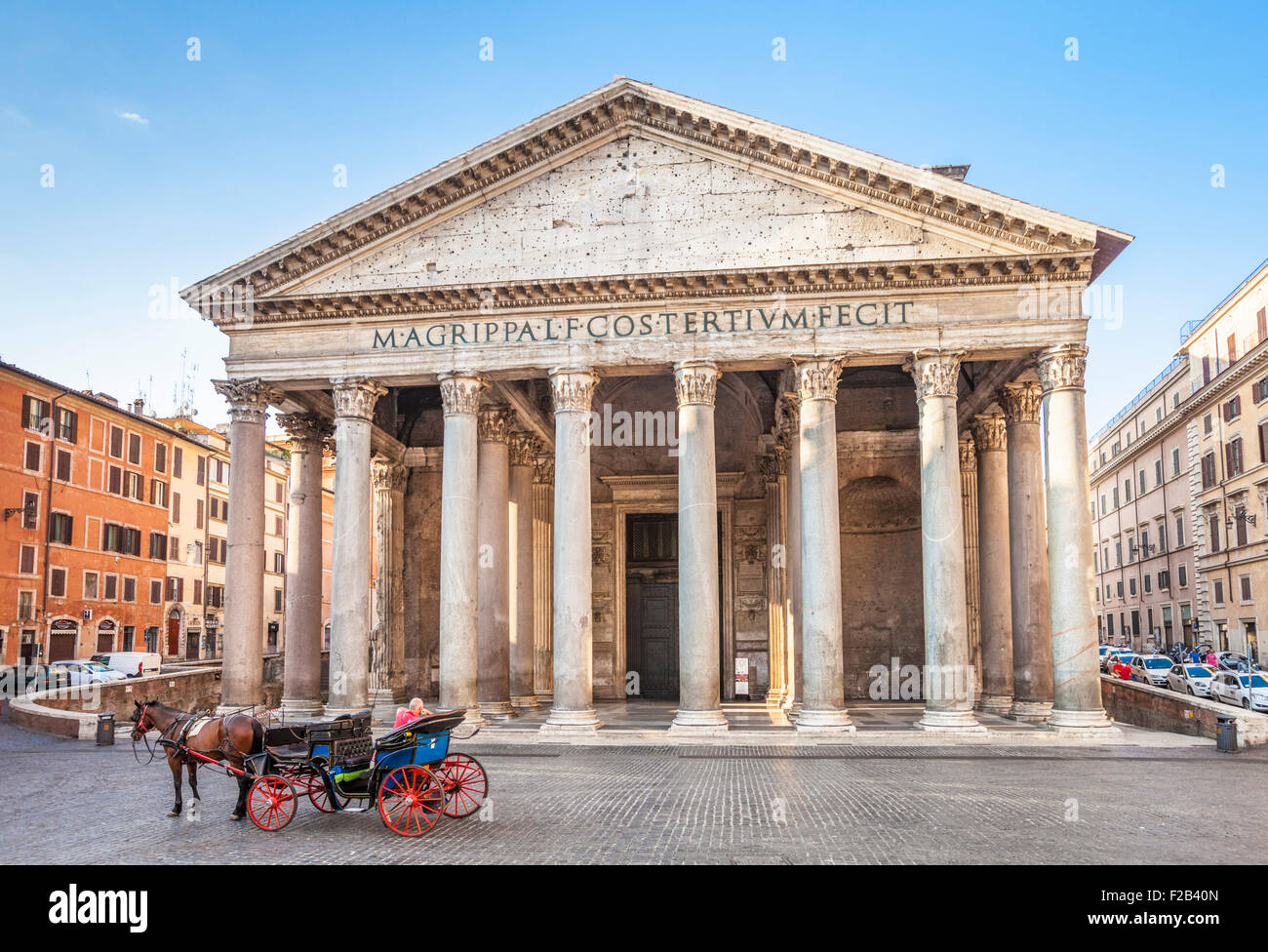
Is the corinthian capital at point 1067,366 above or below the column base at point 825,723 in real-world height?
above

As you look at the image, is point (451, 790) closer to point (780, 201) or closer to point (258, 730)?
point (258, 730)

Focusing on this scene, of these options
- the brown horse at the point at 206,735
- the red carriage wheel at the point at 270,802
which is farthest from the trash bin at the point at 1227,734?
the brown horse at the point at 206,735

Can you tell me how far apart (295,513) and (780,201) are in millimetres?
12300

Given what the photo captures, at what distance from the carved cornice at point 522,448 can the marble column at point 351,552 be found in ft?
13.9

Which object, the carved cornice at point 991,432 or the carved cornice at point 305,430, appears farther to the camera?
the carved cornice at point 305,430

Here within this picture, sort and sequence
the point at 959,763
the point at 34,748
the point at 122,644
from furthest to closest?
the point at 122,644, the point at 34,748, the point at 959,763

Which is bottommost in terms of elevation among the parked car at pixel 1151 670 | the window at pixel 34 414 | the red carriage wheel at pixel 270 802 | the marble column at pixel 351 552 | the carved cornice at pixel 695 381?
the parked car at pixel 1151 670

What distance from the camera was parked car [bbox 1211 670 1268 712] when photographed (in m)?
26.1

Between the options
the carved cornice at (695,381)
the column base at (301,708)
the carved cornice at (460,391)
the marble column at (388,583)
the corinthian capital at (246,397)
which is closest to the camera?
the carved cornice at (695,381)

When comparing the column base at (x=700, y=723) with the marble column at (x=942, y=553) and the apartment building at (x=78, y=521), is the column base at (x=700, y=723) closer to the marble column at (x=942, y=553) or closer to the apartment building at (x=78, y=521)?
the marble column at (x=942, y=553)

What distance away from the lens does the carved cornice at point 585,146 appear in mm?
18375

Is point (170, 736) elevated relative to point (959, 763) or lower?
elevated

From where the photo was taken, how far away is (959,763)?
15.3m
